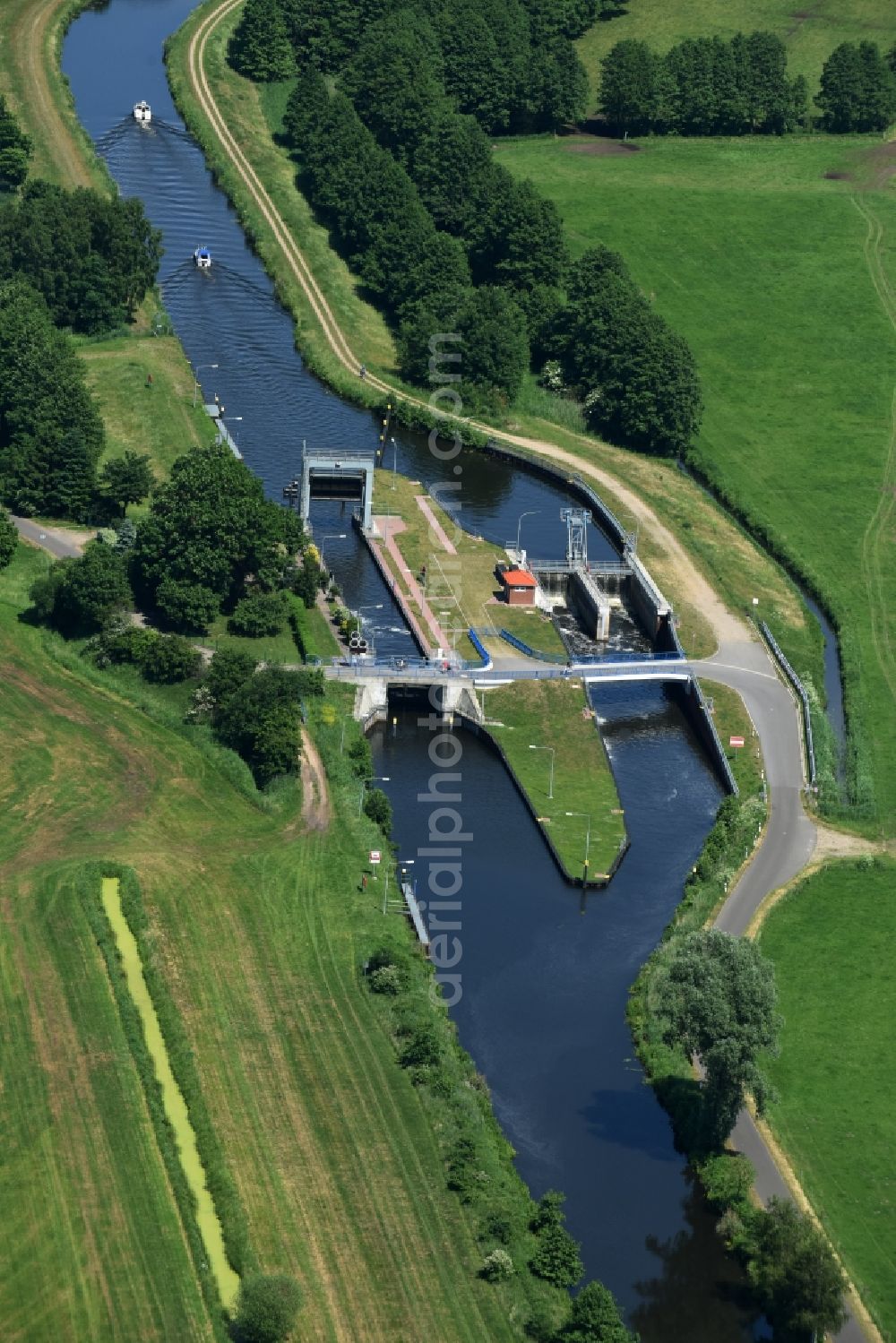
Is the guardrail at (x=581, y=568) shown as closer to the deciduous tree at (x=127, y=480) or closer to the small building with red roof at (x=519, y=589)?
the small building with red roof at (x=519, y=589)

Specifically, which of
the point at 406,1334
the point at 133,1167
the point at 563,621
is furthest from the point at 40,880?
the point at 563,621

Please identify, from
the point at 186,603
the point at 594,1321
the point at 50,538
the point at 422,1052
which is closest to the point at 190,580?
the point at 186,603

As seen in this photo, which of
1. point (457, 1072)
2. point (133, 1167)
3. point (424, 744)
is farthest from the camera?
point (424, 744)

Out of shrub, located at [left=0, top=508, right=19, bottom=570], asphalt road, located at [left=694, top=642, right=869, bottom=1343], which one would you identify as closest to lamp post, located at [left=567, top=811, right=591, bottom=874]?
asphalt road, located at [left=694, top=642, right=869, bottom=1343]

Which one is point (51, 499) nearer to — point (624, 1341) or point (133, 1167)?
point (133, 1167)

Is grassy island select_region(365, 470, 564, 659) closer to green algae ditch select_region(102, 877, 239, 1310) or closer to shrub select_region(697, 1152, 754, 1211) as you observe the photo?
green algae ditch select_region(102, 877, 239, 1310)

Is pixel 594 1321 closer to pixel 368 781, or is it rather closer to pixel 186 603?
pixel 368 781

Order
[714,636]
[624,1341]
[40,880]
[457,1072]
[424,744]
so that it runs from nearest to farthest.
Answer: [624,1341], [457,1072], [40,880], [424,744], [714,636]
